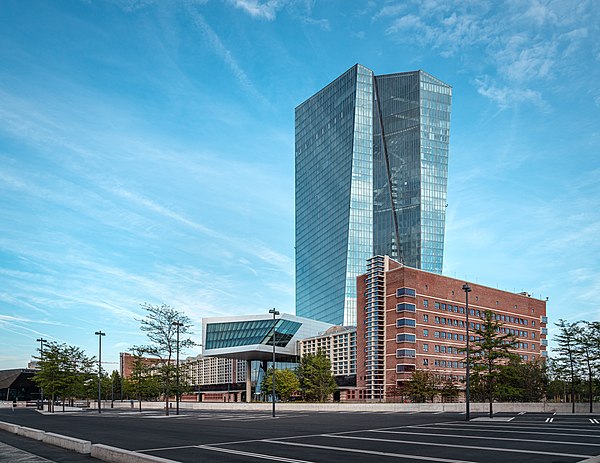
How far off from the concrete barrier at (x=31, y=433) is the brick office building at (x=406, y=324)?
66448 millimetres

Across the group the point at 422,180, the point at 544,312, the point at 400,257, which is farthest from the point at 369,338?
the point at 422,180

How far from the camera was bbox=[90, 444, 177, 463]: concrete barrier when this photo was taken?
1329 cm

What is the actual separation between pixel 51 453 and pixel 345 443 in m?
10.4

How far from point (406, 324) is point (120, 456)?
7697 centimetres

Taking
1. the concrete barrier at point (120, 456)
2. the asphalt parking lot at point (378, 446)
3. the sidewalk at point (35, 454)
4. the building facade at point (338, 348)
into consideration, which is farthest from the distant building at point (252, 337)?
the concrete barrier at point (120, 456)

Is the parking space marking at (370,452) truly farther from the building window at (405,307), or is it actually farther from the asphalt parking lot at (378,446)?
the building window at (405,307)

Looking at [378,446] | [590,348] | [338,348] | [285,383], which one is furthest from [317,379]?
[378,446]

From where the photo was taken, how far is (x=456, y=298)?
323 ft

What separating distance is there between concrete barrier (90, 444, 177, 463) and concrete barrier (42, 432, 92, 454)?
506mm

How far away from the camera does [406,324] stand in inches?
3489

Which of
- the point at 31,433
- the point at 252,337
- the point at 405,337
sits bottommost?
the point at 252,337

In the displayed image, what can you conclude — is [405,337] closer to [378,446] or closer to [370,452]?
[378,446]

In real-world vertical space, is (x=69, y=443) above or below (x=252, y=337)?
above

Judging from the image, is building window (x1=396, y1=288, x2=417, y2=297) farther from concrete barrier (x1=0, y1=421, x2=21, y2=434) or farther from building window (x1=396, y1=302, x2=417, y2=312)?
concrete barrier (x1=0, y1=421, x2=21, y2=434)
